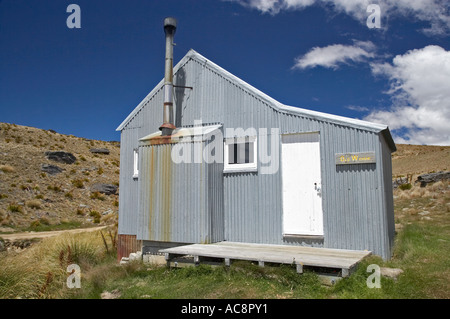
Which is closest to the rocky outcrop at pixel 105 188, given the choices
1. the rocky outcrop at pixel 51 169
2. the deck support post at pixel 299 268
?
the rocky outcrop at pixel 51 169

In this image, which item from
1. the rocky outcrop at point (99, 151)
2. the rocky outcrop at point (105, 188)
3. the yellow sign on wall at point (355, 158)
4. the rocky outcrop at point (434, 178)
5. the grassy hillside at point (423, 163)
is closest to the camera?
the yellow sign on wall at point (355, 158)

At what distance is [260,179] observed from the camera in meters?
9.65

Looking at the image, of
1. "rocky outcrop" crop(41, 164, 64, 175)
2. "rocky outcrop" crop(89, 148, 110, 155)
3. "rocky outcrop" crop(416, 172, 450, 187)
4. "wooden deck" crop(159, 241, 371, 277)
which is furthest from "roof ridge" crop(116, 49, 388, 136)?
"rocky outcrop" crop(89, 148, 110, 155)

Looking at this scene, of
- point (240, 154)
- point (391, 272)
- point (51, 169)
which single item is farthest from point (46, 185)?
point (391, 272)

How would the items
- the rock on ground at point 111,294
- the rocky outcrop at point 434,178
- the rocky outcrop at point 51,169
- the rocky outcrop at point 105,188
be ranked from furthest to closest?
1. the rocky outcrop at point 51,169
2. the rocky outcrop at point 105,188
3. the rocky outcrop at point 434,178
4. the rock on ground at point 111,294

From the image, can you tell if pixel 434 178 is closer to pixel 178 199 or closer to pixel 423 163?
pixel 423 163

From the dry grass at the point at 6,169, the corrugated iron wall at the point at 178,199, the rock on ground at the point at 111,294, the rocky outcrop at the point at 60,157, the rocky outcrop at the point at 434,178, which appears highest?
the rocky outcrop at the point at 60,157

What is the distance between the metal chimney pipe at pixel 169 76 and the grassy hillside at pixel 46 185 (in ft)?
49.5

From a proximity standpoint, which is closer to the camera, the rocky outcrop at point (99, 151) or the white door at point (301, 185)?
the white door at point (301, 185)

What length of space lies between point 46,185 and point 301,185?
26.8 metres

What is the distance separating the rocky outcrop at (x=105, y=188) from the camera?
3170cm

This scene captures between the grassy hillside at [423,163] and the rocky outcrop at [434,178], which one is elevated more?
the grassy hillside at [423,163]

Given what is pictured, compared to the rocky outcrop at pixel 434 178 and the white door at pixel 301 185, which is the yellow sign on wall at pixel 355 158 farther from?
the rocky outcrop at pixel 434 178
